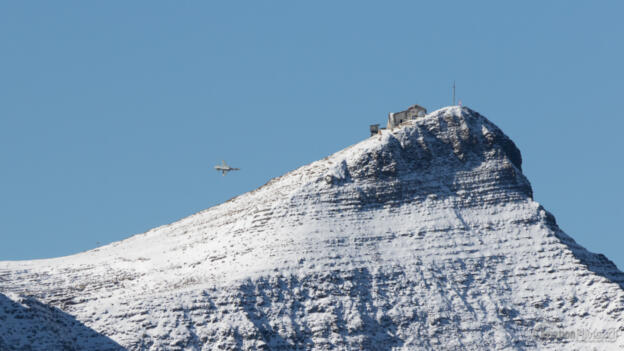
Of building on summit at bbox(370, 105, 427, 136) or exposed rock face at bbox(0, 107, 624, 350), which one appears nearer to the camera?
exposed rock face at bbox(0, 107, 624, 350)

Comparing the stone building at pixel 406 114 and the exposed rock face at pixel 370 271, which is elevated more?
the stone building at pixel 406 114

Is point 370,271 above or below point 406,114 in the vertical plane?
below

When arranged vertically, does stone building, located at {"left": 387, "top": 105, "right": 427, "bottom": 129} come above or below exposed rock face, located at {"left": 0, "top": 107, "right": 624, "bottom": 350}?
above

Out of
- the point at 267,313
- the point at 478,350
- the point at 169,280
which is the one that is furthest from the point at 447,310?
the point at 169,280

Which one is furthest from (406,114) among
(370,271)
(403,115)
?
(370,271)

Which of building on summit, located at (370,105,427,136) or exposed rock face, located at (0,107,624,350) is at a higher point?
building on summit, located at (370,105,427,136)

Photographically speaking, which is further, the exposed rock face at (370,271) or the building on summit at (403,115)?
the building on summit at (403,115)

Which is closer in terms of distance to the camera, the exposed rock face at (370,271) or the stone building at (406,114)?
the exposed rock face at (370,271)

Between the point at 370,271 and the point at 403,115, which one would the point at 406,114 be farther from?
the point at 370,271

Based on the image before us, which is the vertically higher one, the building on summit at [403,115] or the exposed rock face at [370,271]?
the building on summit at [403,115]
